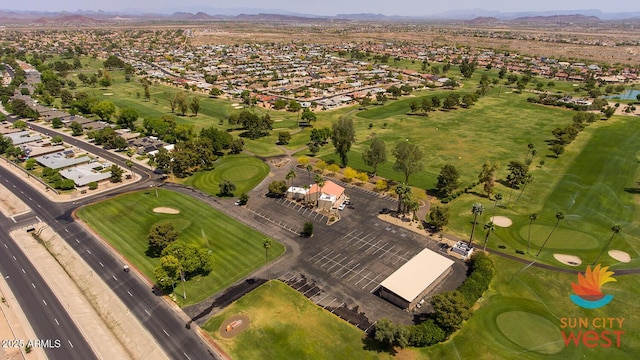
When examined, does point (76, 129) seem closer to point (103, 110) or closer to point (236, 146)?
point (103, 110)

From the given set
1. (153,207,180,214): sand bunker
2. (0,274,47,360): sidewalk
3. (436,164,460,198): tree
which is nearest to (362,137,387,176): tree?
(436,164,460,198): tree

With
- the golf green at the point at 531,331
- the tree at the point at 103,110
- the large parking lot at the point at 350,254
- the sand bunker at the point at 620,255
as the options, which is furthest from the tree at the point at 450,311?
the tree at the point at 103,110

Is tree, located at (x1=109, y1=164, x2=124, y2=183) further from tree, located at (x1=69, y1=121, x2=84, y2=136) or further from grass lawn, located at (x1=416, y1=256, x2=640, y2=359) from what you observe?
grass lawn, located at (x1=416, y1=256, x2=640, y2=359)

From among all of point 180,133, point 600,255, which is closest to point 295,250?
point 600,255

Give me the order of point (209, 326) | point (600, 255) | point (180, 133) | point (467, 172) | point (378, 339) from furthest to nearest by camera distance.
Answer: point (180, 133) → point (467, 172) → point (600, 255) → point (209, 326) → point (378, 339)

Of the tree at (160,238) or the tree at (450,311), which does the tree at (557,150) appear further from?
the tree at (160,238)

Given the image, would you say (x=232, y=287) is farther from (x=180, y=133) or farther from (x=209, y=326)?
(x=180, y=133)
